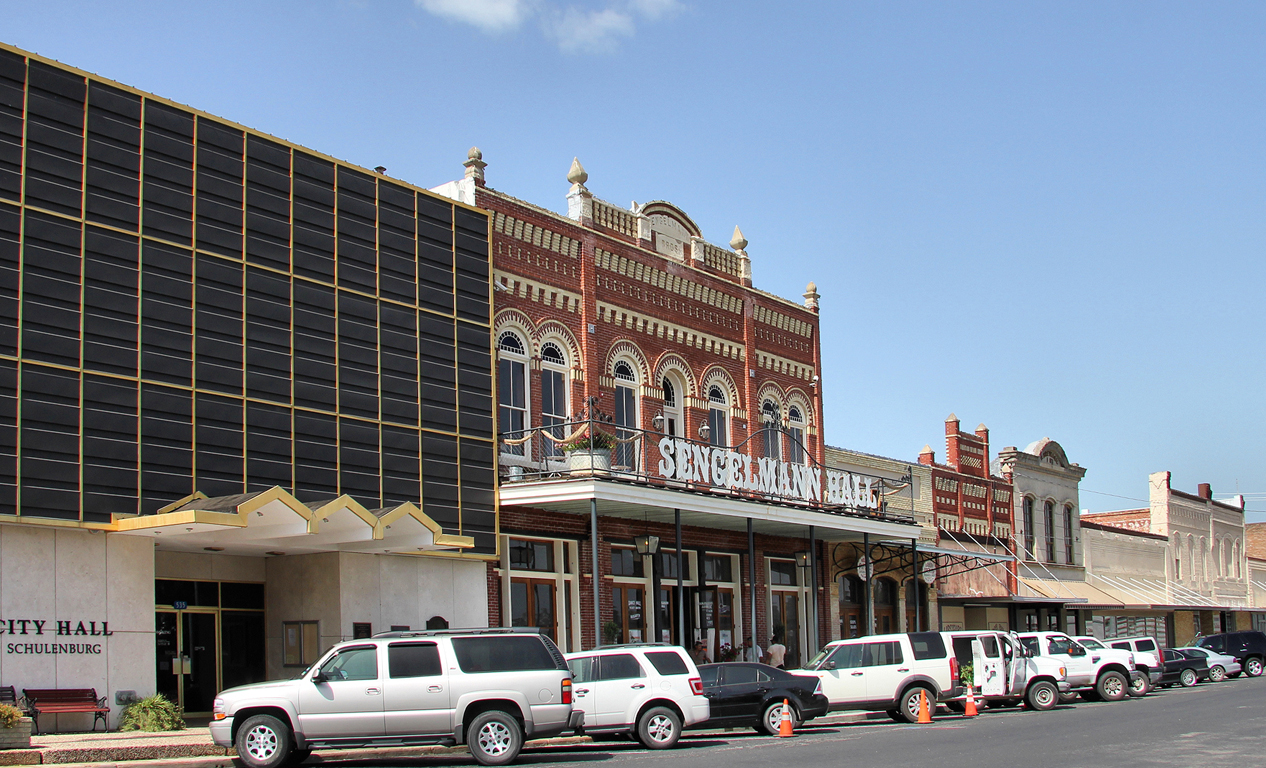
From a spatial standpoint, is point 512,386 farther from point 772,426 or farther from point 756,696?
point 772,426

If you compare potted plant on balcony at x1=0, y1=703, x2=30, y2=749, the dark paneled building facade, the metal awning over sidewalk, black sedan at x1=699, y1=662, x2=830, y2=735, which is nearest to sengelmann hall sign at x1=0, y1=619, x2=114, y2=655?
the dark paneled building facade

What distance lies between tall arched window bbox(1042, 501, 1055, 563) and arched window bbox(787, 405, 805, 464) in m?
15.1

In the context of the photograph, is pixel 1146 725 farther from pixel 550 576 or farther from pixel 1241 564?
pixel 1241 564

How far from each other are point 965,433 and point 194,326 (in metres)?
28.3

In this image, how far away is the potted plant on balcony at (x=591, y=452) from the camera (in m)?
23.6

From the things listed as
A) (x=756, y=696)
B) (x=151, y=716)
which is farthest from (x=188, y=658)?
(x=756, y=696)

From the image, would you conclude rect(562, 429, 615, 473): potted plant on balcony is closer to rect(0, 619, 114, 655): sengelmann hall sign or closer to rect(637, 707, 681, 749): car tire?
rect(637, 707, 681, 749): car tire

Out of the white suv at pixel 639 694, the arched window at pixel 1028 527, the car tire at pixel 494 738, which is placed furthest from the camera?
the arched window at pixel 1028 527

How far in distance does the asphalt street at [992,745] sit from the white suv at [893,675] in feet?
1.58

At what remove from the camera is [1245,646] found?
3906 centimetres

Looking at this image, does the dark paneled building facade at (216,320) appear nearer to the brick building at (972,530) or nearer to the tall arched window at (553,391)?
the tall arched window at (553,391)

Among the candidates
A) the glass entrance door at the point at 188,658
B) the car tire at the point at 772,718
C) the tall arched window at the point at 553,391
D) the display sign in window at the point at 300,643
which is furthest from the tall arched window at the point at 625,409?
the glass entrance door at the point at 188,658

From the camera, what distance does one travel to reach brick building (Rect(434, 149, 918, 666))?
82.0 feet

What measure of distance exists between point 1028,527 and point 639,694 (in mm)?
28736
